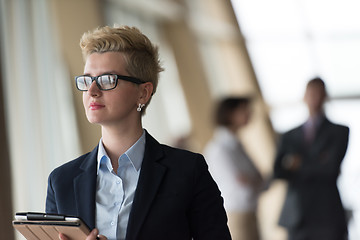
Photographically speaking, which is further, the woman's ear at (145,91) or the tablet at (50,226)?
the woman's ear at (145,91)

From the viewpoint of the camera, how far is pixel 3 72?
482 centimetres

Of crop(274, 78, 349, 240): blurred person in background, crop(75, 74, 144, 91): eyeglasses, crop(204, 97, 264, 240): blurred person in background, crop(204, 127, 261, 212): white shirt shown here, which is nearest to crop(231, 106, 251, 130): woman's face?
crop(204, 97, 264, 240): blurred person in background

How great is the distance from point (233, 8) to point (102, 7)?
217 cm

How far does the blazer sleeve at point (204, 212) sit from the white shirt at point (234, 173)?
315 centimetres

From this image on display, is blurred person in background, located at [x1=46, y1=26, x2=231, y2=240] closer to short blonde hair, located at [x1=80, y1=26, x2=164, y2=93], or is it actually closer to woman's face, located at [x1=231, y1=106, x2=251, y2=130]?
short blonde hair, located at [x1=80, y1=26, x2=164, y2=93]

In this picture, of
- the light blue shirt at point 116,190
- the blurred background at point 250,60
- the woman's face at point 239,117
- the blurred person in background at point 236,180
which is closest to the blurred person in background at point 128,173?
the light blue shirt at point 116,190

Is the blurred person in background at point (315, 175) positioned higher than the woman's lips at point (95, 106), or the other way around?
the woman's lips at point (95, 106)

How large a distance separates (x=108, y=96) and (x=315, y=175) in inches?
151

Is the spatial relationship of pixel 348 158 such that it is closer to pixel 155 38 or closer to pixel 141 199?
pixel 155 38

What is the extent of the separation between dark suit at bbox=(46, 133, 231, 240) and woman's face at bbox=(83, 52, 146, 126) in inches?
5.6

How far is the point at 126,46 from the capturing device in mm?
1670

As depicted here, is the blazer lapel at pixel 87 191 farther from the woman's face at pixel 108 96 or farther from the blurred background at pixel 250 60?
the blurred background at pixel 250 60

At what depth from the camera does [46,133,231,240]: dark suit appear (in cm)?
163

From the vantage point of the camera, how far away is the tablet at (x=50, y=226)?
1.52m
